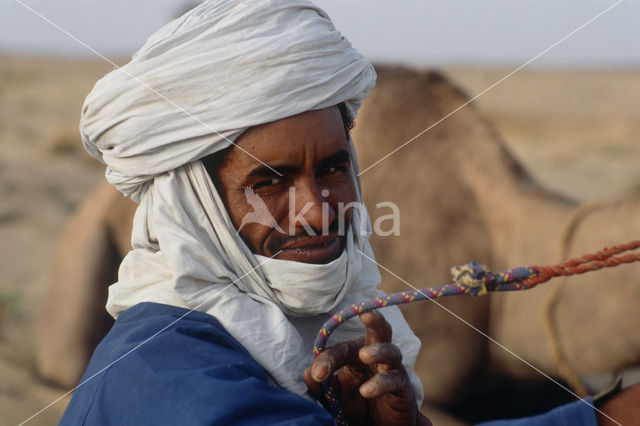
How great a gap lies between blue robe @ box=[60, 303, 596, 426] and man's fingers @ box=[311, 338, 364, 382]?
72mm

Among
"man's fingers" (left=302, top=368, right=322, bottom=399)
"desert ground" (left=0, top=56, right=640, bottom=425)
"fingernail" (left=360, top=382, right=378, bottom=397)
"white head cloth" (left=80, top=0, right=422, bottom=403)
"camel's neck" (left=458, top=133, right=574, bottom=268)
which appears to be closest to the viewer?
"fingernail" (left=360, top=382, right=378, bottom=397)

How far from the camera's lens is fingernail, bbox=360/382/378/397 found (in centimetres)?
137

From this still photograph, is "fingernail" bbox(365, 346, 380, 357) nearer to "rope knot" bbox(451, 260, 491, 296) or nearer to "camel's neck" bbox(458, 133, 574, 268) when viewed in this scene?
"rope knot" bbox(451, 260, 491, 296)

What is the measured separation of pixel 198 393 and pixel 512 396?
12.1ft

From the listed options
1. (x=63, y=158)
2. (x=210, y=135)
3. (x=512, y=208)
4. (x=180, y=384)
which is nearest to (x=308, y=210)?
(x=210, y=135)

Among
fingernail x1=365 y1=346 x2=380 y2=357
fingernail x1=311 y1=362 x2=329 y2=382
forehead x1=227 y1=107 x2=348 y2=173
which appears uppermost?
forehead x1=227 y1=107 x2=348 y2=173

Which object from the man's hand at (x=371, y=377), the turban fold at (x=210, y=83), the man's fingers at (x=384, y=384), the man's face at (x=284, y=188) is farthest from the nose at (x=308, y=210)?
the man's fingers at (x=384, y=384)

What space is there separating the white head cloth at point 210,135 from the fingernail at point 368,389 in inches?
8.9

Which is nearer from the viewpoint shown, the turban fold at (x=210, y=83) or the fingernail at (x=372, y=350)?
the fingernail at (x=372, y=350)

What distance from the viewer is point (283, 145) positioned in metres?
1.65

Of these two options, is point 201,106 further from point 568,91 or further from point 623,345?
point 568,91

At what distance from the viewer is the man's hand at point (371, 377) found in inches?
55.4

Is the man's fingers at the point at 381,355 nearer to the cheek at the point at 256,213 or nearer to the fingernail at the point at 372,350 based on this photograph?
the fingernail at the point at 372,350

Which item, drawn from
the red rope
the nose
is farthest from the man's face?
the red rope
